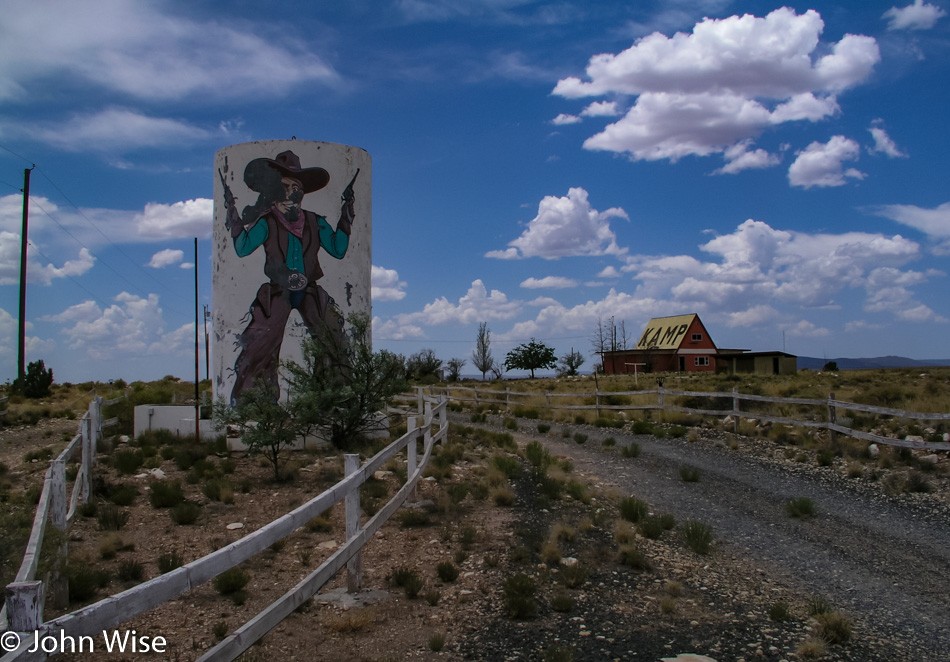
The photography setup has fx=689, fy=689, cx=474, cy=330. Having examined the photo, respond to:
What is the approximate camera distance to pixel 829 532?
921 centimetres

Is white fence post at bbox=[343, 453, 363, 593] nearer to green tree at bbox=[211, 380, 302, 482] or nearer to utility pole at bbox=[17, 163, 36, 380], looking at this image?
green tree at bbox=[211, 380, 302, 482]

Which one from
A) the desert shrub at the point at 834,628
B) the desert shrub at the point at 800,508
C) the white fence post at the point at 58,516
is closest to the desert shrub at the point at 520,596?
the desert shrub at the point at 834,628

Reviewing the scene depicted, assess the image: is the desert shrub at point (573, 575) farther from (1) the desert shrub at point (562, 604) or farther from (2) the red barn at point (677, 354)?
(2) the red barn at point (677, 354)

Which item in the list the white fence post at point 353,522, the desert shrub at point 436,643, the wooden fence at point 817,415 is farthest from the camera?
the wooden fence at point 817,415

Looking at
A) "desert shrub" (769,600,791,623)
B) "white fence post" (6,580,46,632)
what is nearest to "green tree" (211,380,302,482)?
"desert shrub" (769,600,791,623)

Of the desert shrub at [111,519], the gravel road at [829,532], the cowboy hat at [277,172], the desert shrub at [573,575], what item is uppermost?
the cowboy hat at [277,172]

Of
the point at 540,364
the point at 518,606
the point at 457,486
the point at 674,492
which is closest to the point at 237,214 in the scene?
the point at 457,486

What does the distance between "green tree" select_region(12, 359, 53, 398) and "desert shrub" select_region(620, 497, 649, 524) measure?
32.3 metres

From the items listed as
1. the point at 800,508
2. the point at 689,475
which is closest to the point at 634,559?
the point at 800,508

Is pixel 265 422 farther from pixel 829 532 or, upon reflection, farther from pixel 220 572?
pixel 220 572

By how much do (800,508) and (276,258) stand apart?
44.9ft

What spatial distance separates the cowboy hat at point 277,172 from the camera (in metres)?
18.5

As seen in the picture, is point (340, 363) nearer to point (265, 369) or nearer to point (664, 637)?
point (265, 369)

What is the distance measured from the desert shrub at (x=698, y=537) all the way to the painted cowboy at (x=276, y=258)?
38.6ft
